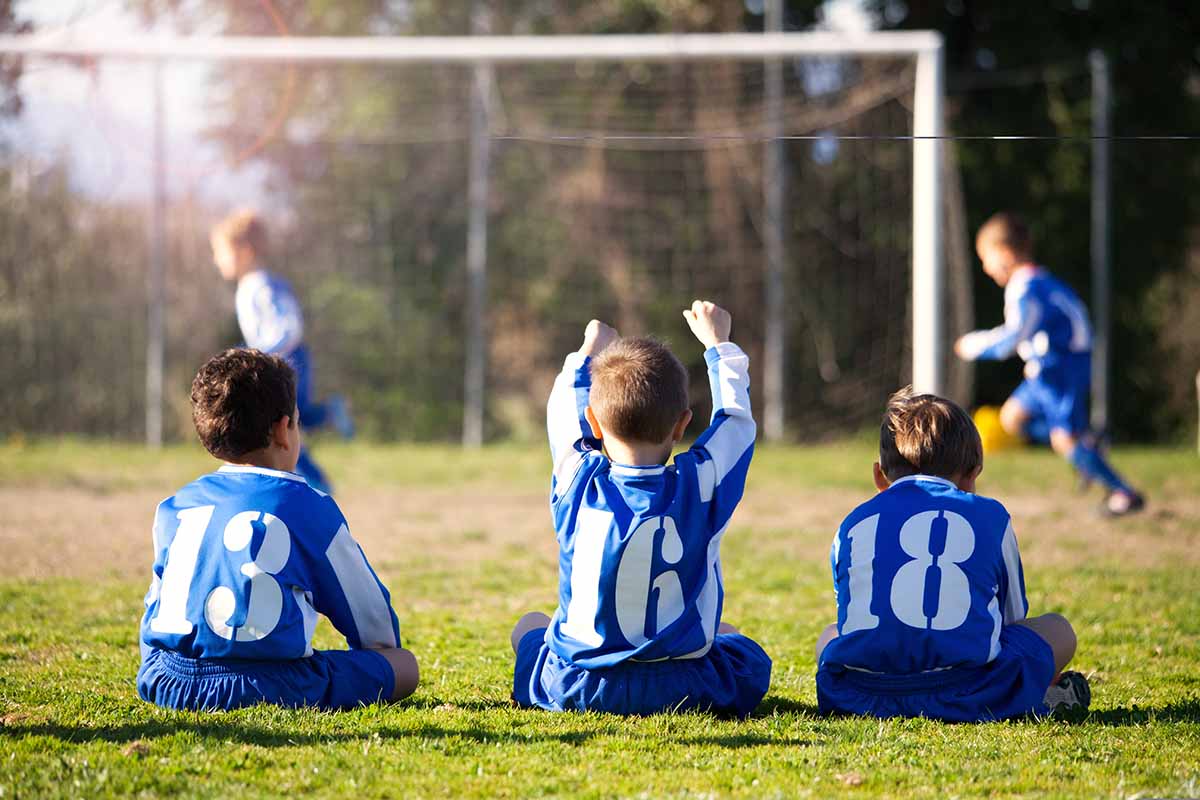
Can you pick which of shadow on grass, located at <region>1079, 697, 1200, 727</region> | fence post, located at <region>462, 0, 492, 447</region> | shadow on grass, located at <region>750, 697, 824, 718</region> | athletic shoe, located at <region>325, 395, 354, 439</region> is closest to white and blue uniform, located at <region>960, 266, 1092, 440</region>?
athletic shoe, located at <region>325, 395, 354, 439</region>

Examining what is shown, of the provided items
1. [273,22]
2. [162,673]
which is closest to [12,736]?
[162,673]

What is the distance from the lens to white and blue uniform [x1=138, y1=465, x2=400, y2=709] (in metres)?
3.63

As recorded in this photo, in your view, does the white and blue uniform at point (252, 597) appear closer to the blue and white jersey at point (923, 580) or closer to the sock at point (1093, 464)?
the blue and white jersey at point (923, 580)

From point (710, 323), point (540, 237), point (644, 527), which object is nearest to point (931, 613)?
point (644, 527)

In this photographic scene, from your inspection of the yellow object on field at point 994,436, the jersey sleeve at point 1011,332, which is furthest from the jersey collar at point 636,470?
the yellow object on field at point 994,436

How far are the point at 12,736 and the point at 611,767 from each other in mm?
1614

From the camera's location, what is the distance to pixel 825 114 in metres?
14.7

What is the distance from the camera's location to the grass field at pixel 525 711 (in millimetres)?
3217

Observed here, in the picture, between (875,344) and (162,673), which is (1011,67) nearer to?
(875,344)

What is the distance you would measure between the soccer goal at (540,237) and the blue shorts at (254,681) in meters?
10.2

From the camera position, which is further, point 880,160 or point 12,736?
point 880,160

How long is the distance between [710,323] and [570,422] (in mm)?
492

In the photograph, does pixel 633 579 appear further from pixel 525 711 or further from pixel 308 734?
pixel 308 734

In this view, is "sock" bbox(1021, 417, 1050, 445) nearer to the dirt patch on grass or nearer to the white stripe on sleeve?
the dirt patch on grass
